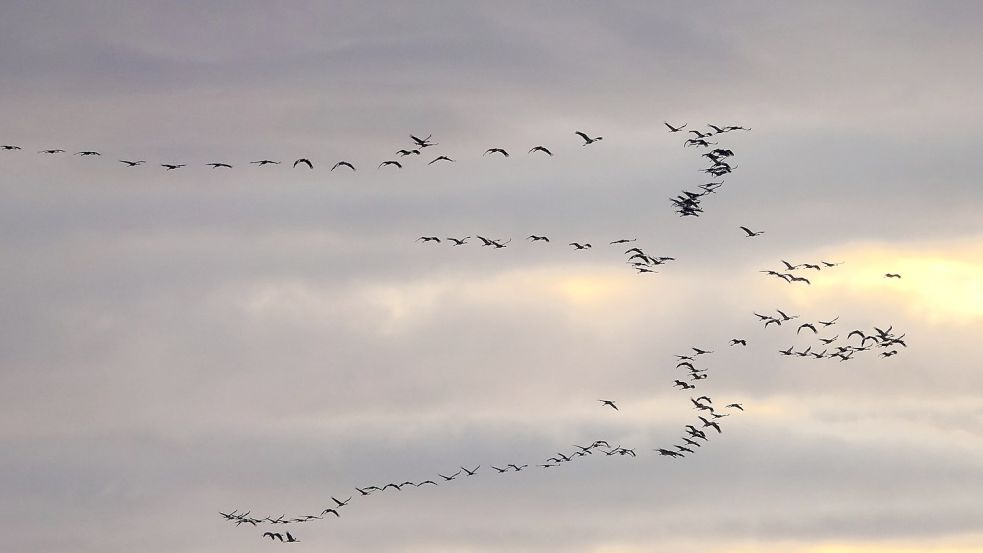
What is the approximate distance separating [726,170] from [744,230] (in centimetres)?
944

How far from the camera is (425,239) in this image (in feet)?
644

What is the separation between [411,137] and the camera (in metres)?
176

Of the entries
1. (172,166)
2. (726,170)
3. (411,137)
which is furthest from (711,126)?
(172,166)

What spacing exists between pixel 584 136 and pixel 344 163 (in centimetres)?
2113

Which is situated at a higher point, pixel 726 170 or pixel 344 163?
pixel 726 170

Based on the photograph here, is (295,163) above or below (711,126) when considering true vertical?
below

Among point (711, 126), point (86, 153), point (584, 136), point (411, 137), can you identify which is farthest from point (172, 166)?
point (711, 126)

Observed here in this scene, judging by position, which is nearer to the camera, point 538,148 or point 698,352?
point 538,148

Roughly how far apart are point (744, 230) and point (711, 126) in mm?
10400

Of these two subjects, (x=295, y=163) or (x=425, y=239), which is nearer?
(x=295, y=163)

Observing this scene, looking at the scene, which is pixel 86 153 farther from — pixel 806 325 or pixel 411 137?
pixel 806 325

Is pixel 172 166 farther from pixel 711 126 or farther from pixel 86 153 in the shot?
pixel 711 126

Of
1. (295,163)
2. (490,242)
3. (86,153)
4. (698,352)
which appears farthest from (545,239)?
(86,153)

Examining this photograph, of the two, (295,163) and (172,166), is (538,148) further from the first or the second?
(172,166)
